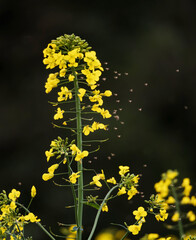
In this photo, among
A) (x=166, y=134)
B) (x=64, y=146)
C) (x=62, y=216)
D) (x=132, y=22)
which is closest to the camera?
(x=64, y=146)

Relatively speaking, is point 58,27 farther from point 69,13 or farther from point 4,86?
point 4,86

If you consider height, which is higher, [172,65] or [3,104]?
[172,65]

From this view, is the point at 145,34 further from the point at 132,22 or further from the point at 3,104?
the point at 3,104

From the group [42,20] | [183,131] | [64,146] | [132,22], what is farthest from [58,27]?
[64,146]

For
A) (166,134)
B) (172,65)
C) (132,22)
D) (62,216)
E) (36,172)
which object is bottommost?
(62,216)

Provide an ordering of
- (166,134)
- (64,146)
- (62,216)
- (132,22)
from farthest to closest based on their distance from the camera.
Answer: (132,22) → (166,134) → (62,216) → (64,146)

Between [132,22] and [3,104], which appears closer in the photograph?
[3,104]

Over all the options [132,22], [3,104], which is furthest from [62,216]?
[132,22]
